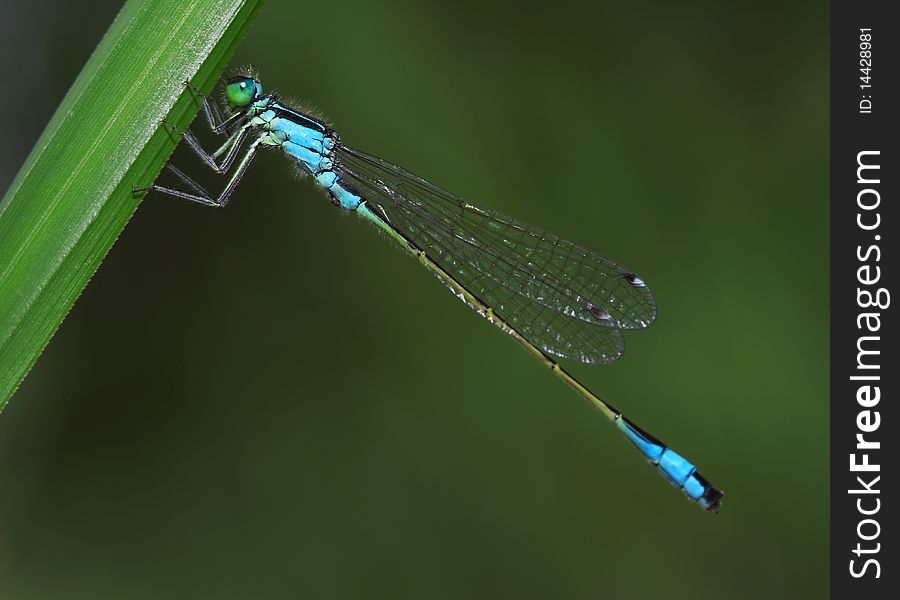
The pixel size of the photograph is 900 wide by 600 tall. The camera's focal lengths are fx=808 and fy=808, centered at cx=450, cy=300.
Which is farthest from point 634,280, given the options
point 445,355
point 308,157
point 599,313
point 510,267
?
point 308,157

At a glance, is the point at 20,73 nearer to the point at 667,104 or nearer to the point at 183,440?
the point at 183,440

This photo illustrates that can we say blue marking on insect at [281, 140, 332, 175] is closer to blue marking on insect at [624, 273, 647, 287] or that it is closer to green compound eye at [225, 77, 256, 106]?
green compound eye at [225, 77, 256, 106]

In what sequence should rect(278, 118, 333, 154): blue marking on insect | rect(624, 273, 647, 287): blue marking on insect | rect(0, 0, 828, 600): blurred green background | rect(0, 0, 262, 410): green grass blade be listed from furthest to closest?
rect(0, 0, 828, 600): blurred green background
rect(624, 273, 647, 287): blue marking on insect
rect(278, 118, 333, 154): blue marking on insect
rect(0, 0, 262, 410): green grass blade

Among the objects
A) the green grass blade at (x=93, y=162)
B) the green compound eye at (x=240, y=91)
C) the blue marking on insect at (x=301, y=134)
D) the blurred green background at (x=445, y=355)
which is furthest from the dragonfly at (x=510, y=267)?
the green grass blade at (x=93, y=162)

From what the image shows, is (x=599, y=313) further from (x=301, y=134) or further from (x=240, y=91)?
(x=240, y=91)

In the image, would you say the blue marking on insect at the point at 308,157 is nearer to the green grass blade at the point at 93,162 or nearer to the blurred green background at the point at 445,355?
the blurred green background at the point at 445,355

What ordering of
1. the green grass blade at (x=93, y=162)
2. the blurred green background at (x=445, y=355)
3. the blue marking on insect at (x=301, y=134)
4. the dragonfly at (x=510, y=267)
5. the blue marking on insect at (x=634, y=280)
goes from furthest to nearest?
1. the blurred green background at (x=445, y=355)
2. the blue marking on insect at (x=634, y=280)
3. the dragonfly at (x=510, y=267)
4. the blue marking on insect at (x=301, y=134)
5. the green grass blade at (x=93, y=162)

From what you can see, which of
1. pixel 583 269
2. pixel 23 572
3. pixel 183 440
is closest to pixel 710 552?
pixel 583 269

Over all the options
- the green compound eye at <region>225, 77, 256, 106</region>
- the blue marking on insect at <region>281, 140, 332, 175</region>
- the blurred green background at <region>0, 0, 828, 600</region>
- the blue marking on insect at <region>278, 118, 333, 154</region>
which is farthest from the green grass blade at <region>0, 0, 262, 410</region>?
the blurred green background at <region>0, 0, 828, 600</region>
